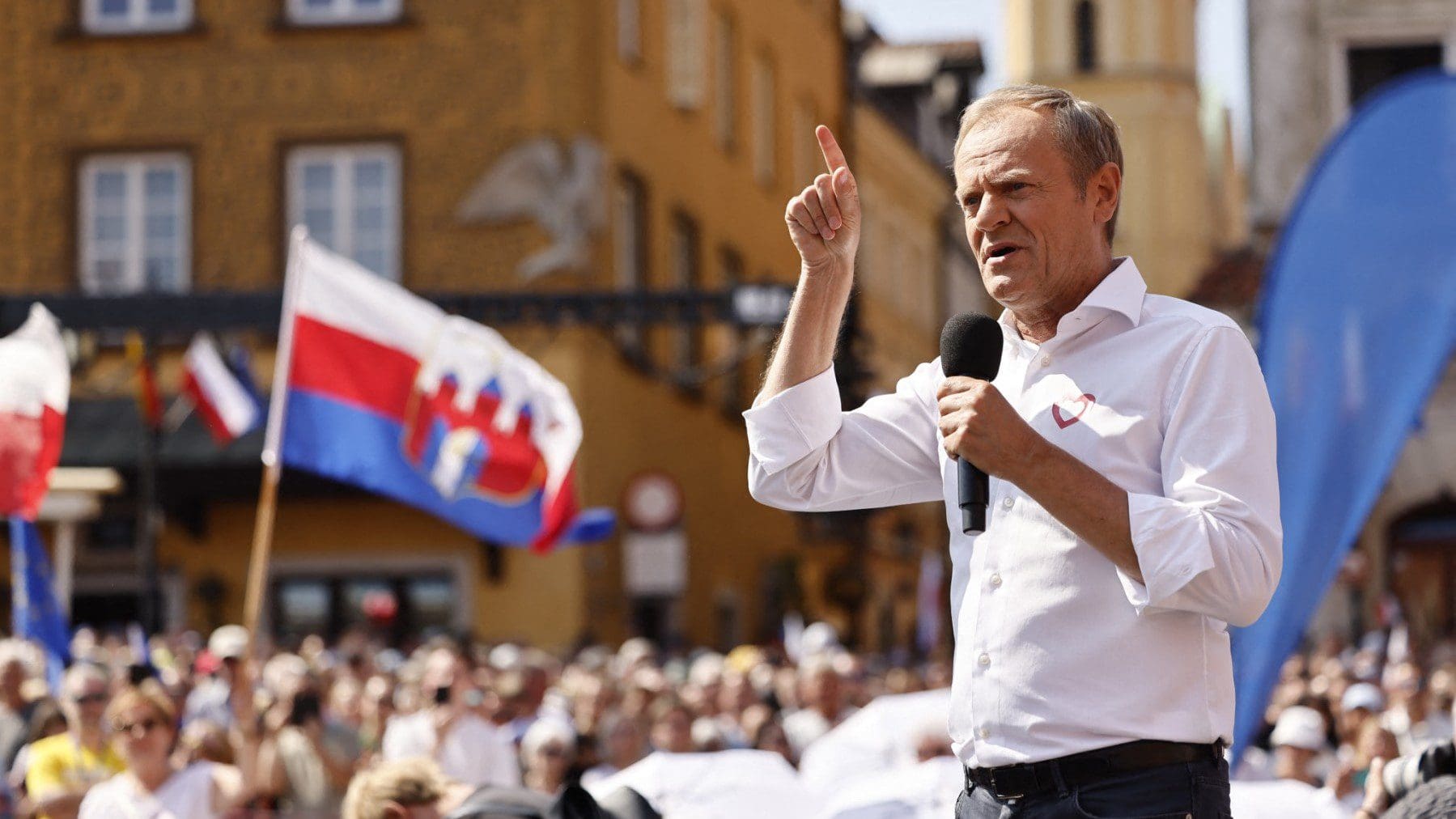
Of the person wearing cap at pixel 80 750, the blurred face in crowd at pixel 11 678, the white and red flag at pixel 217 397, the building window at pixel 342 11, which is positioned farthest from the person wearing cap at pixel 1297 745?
the building window at pixel 342 11

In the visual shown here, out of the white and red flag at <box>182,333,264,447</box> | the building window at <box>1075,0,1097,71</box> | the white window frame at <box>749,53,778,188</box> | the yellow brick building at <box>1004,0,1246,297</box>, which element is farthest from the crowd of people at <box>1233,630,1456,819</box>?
the building window at <box>1075,0,1097,71</box>

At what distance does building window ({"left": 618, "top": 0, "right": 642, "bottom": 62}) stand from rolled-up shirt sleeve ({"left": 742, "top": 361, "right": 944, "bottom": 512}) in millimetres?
23991

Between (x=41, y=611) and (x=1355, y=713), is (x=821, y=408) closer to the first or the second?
(x=1355, y=713)

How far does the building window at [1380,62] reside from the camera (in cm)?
3297

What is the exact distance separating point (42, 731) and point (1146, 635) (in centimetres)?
877

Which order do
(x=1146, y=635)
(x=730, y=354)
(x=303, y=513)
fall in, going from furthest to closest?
(x=730, y=354) → (x=303, y=513) → (x=1146, y=635)

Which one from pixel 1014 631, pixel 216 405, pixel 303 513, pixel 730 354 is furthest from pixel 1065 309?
pixel 730 354

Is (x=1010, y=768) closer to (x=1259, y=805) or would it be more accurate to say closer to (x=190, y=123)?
(x=1259, y=805)

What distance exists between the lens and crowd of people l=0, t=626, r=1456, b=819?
8594 millimetres

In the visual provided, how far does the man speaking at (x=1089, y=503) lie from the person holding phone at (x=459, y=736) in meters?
7.65

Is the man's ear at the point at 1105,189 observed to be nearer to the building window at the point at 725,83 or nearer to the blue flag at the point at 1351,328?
the blue flag at the point at 1351,328

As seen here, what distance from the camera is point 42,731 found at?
11.2 metres

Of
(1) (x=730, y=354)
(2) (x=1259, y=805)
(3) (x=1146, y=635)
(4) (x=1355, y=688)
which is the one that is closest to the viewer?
(3) (x=1146, y=635)

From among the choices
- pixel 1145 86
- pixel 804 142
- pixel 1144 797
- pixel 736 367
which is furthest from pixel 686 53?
pixel 1145 86
